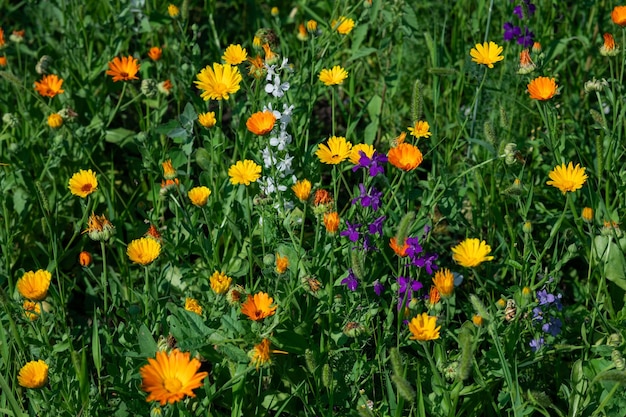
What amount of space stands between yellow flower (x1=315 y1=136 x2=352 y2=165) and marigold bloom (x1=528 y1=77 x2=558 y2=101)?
55cm

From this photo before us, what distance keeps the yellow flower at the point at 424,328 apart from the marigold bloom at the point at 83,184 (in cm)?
101

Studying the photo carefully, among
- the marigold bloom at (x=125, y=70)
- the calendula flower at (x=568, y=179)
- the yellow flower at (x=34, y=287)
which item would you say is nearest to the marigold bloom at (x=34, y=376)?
the yellow flower at (x=34, y=287)

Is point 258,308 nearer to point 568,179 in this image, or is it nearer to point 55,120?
point 568,179

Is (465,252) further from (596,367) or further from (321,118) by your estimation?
(321,118)

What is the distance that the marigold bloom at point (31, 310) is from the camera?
2.09 m

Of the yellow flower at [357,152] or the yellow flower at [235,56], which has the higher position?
the yellow flower at [235,56]

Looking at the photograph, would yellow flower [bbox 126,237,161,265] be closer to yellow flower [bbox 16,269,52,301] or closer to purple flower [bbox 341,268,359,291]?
yellow flower [bbox 16,269,52,301]

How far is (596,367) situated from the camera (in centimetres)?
210

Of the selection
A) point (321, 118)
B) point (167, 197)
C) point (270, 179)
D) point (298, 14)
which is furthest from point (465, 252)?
point (298, 14)

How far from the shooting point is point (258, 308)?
1889mm

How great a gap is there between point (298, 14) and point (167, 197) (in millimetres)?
1680

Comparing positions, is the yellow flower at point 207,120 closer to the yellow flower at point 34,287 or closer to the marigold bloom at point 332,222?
the marigold bloom at point 332,222

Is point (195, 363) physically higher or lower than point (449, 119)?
higher

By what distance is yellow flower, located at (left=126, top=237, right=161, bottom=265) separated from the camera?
2061 millimetres
